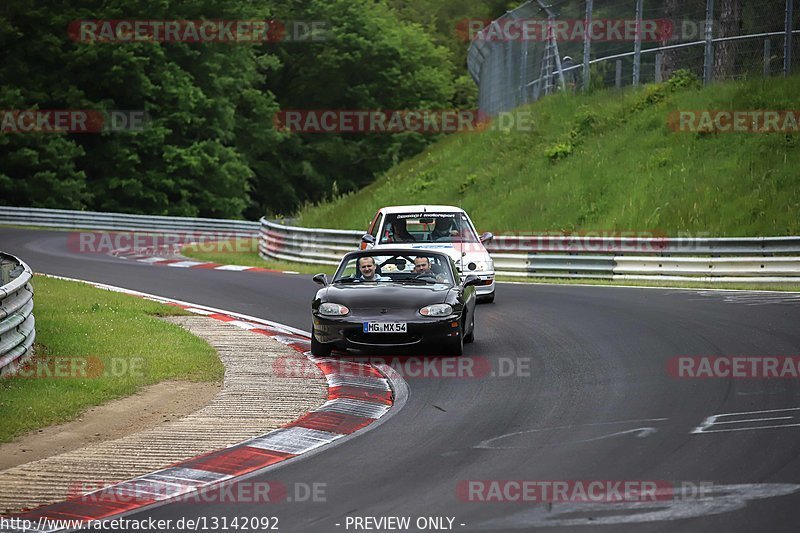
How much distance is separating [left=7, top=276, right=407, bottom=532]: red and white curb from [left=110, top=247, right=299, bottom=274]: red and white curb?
48.1 feet

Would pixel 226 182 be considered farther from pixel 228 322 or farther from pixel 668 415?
pixel 668 415

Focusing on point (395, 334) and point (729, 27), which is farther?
point (729, 27)

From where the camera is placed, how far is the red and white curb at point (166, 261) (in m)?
28.2

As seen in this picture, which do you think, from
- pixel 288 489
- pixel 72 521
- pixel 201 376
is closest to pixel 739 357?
pixel 201 376

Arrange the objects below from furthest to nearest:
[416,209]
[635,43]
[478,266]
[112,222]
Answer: [112,222] → [635,43] → [416,209] → [478,266]

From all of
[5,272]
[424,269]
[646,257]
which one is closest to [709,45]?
[646,257]

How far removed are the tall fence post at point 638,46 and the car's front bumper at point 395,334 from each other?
19753 millimetres

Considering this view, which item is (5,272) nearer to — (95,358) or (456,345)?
(95,358)

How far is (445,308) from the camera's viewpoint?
44.1ft

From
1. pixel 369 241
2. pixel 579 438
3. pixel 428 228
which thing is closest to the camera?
pixel 579 438

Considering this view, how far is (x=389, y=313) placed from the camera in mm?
13406

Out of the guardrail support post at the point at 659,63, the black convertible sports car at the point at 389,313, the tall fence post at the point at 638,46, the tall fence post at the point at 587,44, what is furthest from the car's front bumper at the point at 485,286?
the guardrail support post at the point at 659,63

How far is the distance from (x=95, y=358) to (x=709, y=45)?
22029 mm

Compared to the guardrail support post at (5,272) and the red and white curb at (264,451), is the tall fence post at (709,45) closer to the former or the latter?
the red and white curb at (264,451)
